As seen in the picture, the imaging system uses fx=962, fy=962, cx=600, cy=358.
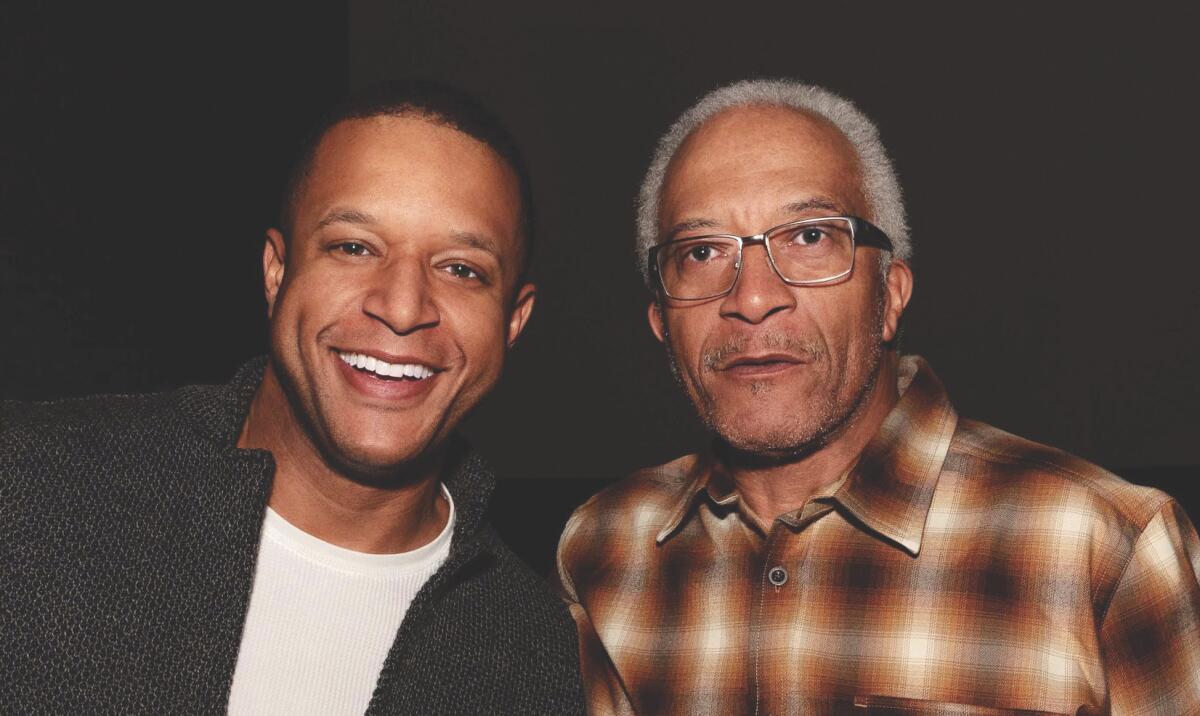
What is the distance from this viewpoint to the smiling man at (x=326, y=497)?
144 cm

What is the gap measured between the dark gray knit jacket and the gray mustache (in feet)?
2.02

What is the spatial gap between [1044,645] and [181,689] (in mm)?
1309

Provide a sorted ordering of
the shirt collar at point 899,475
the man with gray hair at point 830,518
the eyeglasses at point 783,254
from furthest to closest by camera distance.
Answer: the eyeglasses at point 783,254, the shirt collar at point 899,475, the man with gray hair at point 830,518

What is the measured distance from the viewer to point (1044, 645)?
4.91ft

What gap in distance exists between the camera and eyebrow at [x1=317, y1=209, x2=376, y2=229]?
1675mm

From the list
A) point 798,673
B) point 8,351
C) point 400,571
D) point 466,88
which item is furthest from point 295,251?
point 466,88

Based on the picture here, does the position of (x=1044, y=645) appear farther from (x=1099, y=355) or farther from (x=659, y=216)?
(x=1099, y=355)

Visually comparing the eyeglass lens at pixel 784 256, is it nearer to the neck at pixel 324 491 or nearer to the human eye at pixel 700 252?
the human eye at pixel 700 252

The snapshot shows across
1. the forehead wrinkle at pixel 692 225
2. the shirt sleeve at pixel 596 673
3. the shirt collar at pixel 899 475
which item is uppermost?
the forehead wrinkle at pixel 692 225

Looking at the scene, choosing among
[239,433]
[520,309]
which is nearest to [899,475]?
[520,309]

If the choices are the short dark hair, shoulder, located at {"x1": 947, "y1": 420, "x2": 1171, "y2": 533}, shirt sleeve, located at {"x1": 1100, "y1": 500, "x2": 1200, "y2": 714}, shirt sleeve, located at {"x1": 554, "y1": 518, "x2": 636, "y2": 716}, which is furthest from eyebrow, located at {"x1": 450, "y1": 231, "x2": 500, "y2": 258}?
shirt sleeve, located at {"x1": 1100, "y1": 500, "x2": 1200, "y2": 714}

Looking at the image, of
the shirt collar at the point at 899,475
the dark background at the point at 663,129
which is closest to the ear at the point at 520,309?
the shirt collar at the point at 899,475

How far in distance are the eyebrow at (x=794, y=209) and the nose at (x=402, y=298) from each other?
0.49 metres

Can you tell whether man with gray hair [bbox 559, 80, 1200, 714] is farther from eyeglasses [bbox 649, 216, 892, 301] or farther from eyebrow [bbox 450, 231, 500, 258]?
eyebrow [bbox 450, 231, 500, 258]
